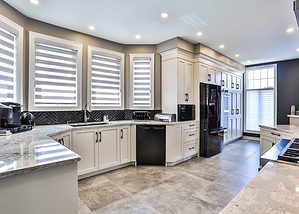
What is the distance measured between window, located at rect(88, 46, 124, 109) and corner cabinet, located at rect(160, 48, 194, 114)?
40.5 inches

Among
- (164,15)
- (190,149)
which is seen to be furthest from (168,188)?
(164,15)

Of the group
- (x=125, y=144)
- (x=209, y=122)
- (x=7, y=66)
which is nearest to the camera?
(x=7, y=66)

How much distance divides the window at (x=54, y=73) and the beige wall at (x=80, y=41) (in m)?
0.08

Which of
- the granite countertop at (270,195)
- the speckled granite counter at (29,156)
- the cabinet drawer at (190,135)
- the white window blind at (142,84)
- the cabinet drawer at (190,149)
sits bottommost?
the cabinet drawer at (190,149)

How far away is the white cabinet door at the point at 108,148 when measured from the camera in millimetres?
3410

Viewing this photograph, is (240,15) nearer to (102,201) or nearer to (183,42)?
(183,42)

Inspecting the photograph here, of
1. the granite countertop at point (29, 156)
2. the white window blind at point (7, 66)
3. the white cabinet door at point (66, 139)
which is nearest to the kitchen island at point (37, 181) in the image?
the granite countertop at point (29, 156)

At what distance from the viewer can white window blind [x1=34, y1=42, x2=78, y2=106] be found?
324 centimetres

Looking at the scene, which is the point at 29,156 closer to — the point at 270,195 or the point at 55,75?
the point at 270,195

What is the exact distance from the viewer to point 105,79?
413 cm

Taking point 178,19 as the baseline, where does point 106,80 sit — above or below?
below

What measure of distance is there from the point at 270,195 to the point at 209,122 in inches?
154

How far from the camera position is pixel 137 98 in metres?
4.47

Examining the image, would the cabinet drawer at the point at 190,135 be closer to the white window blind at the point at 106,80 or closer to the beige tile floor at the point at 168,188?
the beige tile floor at the point at 168,188
